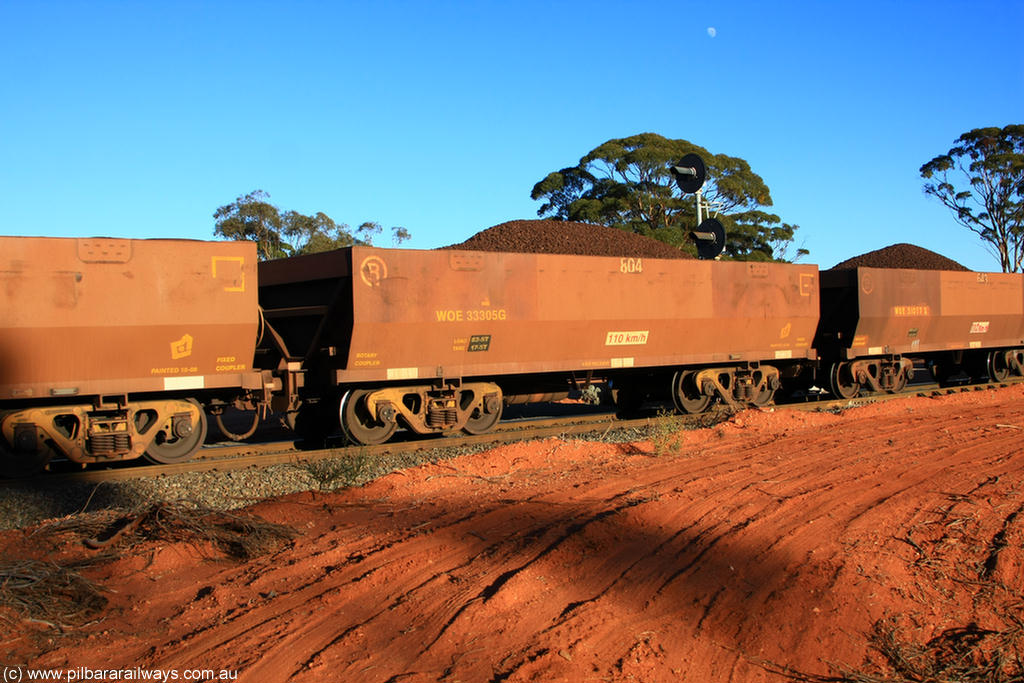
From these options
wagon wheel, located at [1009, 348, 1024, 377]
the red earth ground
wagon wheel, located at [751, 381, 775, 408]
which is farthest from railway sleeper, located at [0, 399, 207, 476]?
wagon wheel, located at [1009, 348, 1024, 377]

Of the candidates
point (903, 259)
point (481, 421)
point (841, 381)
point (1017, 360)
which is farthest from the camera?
point (903, 259)

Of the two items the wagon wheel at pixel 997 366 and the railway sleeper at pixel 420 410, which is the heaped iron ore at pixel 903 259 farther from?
the railway sleeper at pixel 420 410

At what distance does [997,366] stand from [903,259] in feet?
76.9

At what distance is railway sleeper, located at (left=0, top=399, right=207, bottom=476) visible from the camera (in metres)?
9.51

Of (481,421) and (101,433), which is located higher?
(101,433)

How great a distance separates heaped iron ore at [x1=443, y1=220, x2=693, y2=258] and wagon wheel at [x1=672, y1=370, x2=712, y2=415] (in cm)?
1524

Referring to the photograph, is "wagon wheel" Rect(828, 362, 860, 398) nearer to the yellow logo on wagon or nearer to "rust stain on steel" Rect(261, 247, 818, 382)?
"rust stain on steel" Rect(261, 247, 818, 382)

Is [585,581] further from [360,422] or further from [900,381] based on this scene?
[900,381]

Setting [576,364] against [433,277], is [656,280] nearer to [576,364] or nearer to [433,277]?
[576,364]

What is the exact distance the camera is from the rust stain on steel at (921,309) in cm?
1706

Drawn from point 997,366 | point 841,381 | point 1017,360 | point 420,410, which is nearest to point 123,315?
A: point 420,410

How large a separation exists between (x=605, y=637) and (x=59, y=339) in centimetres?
777

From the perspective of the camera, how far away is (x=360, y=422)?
1184 cm

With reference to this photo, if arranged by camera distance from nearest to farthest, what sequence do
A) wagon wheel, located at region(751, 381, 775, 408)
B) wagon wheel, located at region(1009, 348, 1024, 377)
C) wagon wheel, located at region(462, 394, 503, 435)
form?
wagon wheel, located at region(462, 394, 503, 435), wagon wheel, located at region(751, 381, 775, 408), wagon wheel, located at region(1009, 348, 1024, 377)
